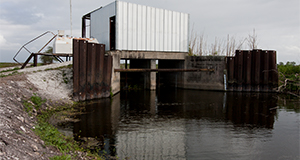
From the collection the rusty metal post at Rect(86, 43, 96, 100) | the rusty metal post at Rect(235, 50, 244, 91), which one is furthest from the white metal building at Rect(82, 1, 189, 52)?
the rusty metal post at Rect(235, 50, 244, 91)

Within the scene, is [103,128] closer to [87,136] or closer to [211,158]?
[87,136]

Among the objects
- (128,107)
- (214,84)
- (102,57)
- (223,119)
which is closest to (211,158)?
(223,119)

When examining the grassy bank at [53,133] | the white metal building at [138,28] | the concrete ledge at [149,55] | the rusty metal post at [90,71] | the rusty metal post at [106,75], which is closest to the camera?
the grassy bank at [53,133]

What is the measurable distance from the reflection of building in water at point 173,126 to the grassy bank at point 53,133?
0.91m

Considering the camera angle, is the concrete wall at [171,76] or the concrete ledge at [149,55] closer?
the concrete ledge at [149,55]

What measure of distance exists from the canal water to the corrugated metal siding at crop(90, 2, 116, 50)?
8.29m

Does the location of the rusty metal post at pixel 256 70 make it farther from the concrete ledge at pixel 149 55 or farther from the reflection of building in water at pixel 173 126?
the reflection of building in water at pixel 173 126

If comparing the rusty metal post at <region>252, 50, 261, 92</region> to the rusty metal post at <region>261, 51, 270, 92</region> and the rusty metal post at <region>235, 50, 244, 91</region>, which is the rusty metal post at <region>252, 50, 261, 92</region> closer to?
the rusty metal post at <region>261, 51, 270, 92</region>

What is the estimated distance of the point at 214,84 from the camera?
22.6 metres

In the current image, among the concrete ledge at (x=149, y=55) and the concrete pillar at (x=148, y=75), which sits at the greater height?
the concrete ledge at (x=149, y=55)

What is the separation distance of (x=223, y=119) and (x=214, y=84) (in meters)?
11.4

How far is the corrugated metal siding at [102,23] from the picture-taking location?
20.8 m

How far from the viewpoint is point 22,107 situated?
30.7 feet

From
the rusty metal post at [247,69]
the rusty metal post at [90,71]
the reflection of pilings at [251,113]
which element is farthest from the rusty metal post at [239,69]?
the rusty metal post at [90,71]
